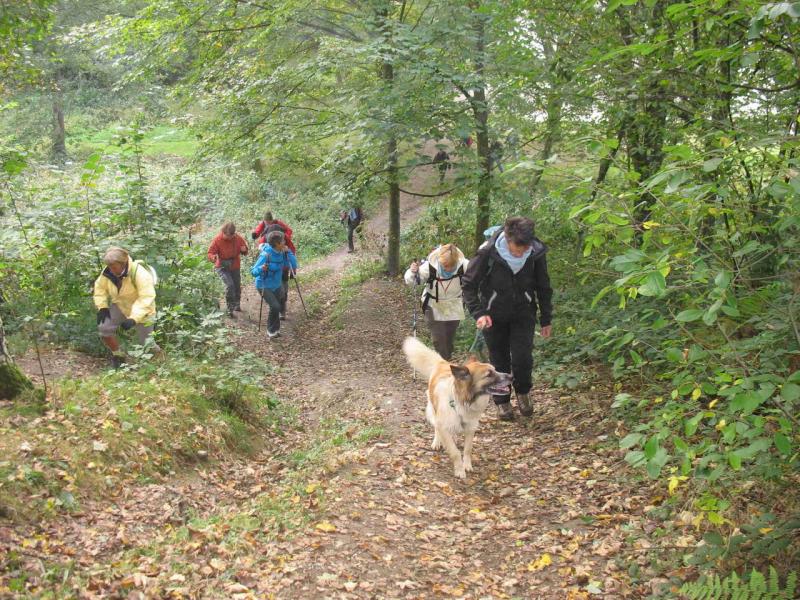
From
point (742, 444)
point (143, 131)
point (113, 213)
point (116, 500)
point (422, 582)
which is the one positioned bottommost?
point (422, 582)

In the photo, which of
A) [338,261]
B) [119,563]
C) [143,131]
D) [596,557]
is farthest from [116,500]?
[338,261]

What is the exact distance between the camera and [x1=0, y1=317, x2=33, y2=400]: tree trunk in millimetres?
6023

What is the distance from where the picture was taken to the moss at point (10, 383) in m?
6.03

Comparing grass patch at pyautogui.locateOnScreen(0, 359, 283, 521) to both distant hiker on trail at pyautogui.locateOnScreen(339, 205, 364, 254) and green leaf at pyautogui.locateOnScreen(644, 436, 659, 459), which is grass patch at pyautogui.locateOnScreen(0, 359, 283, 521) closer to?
green leaf at pyautogui.locateOnScreen(644, 436, 659, 459)

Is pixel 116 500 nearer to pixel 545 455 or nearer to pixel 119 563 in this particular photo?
pixel 119 563

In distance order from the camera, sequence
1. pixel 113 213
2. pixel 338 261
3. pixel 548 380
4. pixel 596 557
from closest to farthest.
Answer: pixel 596 557
pixel 548 380
pixel 113 213
pixel 338 261

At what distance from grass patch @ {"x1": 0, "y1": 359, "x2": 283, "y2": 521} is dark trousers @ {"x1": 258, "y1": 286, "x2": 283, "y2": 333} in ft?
15.2

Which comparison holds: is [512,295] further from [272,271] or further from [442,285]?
[272,271]

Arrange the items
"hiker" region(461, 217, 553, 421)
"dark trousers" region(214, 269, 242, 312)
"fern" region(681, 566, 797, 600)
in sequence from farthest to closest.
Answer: "dark trousers" region(214, 269, 242, 312) → "hiker" region(461, 217, 553, 421) → "fern" region(681, 566, 797, 600)

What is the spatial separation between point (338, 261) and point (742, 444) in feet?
60.7

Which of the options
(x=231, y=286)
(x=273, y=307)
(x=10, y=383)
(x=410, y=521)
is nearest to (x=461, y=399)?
(x=410, y=521)

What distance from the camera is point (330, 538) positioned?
16.0 ft

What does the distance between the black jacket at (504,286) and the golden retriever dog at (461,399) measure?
858mm

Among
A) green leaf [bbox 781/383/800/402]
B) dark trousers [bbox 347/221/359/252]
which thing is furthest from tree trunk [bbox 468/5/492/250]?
dark trousers [bbox 347/221/359/252]
